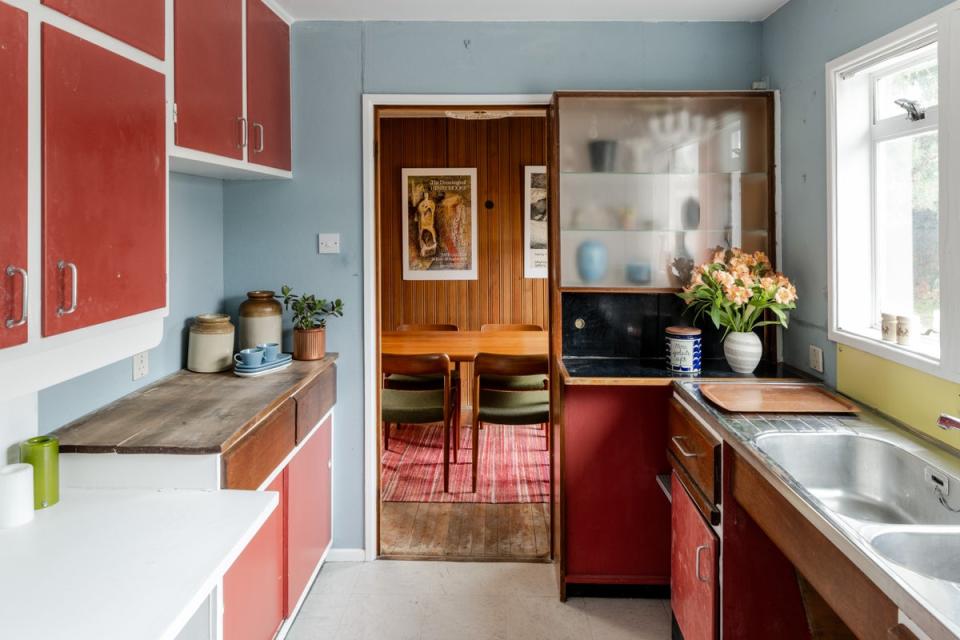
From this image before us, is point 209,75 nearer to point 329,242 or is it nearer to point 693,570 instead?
point 329,242

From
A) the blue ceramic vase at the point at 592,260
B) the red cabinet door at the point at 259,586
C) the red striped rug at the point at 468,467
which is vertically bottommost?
the red striped rug at the point at 468,467

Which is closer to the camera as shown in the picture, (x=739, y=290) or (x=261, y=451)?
(x=261, y=451)

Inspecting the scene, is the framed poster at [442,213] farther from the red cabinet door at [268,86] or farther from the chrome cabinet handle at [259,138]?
the chrome cabinet handle at [259,138]

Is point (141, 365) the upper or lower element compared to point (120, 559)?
upper

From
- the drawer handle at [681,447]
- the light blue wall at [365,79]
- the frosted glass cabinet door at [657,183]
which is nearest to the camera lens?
the drawer handle at [681,447]

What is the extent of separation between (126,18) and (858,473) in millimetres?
2168

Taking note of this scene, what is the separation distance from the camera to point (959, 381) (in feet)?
5.16

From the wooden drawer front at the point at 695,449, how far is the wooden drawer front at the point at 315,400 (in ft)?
4.36

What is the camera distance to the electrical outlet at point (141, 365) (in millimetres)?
2102

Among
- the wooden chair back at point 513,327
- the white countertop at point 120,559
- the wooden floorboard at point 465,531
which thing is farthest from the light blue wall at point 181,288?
the wooden chair back at point 513,327

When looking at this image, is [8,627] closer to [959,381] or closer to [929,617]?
[929,617]

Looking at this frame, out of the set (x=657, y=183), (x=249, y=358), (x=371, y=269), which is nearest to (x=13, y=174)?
(x=249, y=358)

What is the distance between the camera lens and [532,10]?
2.58 metres

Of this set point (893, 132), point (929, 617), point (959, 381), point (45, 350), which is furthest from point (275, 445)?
point (893, 132)
